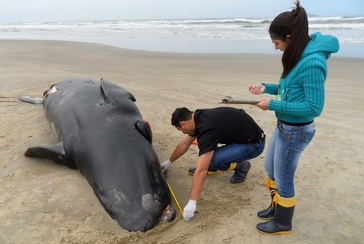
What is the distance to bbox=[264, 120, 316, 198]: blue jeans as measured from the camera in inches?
128

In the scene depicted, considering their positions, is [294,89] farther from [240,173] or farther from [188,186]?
[188,186]

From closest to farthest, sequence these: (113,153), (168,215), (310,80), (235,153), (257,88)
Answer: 1. (310,80)
2. (257,88)
3. (168,215)
4. (113,153)
5. (235,153)

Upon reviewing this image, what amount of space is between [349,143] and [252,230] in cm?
328

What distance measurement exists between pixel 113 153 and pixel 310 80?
98.7 inches

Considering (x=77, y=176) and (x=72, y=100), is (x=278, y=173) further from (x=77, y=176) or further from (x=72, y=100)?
(x=72, y=100)

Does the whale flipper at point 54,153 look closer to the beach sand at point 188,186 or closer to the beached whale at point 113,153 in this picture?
the beached whale at point 113,153

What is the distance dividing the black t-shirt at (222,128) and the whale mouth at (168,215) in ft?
2.53

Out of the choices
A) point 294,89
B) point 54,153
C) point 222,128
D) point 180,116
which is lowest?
point 54,153

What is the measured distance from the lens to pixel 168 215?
3.92 m

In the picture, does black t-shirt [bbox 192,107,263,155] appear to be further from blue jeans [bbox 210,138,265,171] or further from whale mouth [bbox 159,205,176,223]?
whale mouth [bbox 159,205,176,223]

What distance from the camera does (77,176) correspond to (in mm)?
4621

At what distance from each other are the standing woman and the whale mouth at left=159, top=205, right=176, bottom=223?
125 centimetres

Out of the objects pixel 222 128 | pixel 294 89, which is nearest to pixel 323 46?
pixel 294 89

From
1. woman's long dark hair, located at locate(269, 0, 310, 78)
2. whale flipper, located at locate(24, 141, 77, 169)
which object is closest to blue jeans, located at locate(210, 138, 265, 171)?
woman's long dark hair, located at locate(269, 0, 310, 78)
